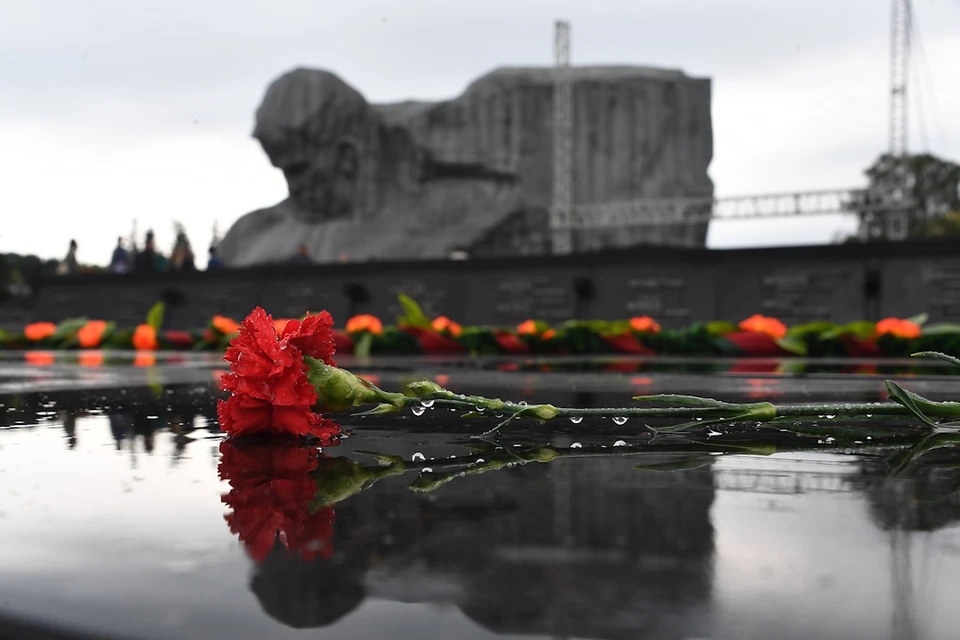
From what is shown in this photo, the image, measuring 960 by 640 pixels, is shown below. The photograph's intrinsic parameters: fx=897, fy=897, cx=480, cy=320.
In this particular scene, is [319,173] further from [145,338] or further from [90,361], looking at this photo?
[90,361]

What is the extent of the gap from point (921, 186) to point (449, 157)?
2516 cm

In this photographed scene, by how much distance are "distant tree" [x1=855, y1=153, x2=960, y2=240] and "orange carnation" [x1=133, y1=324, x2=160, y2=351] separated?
38.1m

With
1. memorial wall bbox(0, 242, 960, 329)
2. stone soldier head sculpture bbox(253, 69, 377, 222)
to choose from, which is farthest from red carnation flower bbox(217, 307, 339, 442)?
stone soldier head sculpture bbox(253, 69, 377, 222)

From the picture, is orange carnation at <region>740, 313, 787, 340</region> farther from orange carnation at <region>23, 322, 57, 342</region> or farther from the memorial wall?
orange carnation at <region>23, 322, 57, 342</region>

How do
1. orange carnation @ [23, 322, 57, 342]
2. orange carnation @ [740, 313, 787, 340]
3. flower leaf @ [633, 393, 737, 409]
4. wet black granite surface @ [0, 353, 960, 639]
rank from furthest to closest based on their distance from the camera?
1. orange carnation @ [23, 322, 57, 342]
2. orange carnation @ [740, 313, 787, 340]
3. flower leaf @ [633, 393, 737, 409]
4. wet black granite surface @ [0, 353, 960, 639]

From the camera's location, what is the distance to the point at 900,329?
6.07 meters

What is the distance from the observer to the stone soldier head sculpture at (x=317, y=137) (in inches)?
1307

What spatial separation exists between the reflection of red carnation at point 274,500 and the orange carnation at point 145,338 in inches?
309

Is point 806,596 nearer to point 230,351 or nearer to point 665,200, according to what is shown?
point 230,351

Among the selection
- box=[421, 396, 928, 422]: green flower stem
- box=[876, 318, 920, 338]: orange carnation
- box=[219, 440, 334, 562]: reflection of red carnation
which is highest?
box=[876, 318, 920, 338]: orange carnation

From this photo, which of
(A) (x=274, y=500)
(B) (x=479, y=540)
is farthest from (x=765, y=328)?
(B) (x=479, y=540)

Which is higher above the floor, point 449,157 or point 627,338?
point 449,157

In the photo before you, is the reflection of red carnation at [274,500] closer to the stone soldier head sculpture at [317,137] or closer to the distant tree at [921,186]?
the stone soldier head sculpture at [317,137]

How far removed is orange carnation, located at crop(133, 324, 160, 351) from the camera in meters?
8.97
